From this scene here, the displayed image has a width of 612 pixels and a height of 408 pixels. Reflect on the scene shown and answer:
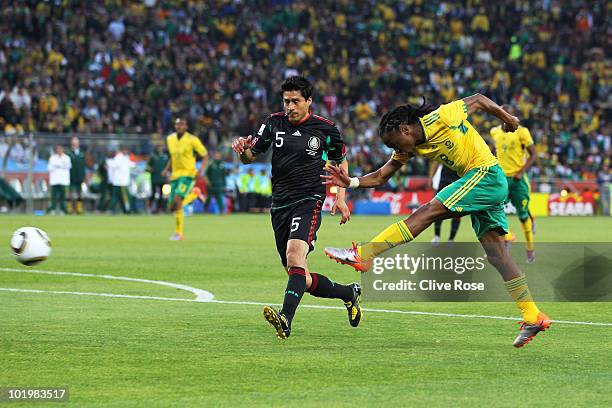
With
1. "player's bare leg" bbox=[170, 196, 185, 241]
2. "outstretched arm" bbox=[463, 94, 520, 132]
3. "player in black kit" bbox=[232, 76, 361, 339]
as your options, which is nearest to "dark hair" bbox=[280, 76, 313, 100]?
"player in black kit" bbox=[232, 76, 361, 339]

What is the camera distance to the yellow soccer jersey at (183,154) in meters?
23.7

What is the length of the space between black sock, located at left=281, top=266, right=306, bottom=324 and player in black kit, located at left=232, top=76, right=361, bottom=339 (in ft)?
0.47

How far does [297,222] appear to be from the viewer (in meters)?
9.95

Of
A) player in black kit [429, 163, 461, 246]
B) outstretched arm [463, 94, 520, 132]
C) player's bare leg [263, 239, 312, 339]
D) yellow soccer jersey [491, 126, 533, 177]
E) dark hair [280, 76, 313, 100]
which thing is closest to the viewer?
player's bare leg [263, 239, 312, 339]

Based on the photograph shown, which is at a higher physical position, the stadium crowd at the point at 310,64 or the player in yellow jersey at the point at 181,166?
the stadium crowd at the point at 310,64

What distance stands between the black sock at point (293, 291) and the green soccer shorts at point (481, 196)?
1.32 meters

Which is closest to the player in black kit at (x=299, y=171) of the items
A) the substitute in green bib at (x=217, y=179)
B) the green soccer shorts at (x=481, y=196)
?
the green soccer shorts at (x=481, y=196)

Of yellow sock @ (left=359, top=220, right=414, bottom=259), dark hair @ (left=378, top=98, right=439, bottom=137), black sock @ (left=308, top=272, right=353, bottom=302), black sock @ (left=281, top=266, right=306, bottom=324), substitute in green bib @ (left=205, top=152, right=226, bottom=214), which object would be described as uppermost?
dark hair @ (left=378, top=98, right=439, bottom=137)

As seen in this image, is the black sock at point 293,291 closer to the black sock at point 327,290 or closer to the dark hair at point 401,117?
the black sock at point 327,290

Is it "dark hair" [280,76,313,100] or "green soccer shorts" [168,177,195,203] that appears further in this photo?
"green soccer shorts" [168,177,195,203]

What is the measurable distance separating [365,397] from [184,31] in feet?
127

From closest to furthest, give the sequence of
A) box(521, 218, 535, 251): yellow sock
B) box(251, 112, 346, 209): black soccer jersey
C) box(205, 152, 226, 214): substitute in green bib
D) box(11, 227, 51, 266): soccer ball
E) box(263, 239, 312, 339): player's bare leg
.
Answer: box(263, 239, 312, 339): player's bare leg, box(251, 112, 346, 209): black soccer jersey, box(11, 227, 51, 266): soccer ball, box(521, 218, 535, 251): yellow sock, box(205, 152, 226, 214): substitute in green bib

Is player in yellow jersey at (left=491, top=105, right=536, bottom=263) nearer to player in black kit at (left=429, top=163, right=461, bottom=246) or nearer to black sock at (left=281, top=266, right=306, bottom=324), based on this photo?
player in black kit at (left=429, top=163, right=461, bottom=246)

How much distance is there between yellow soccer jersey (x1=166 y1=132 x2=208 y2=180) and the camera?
2369 cm
